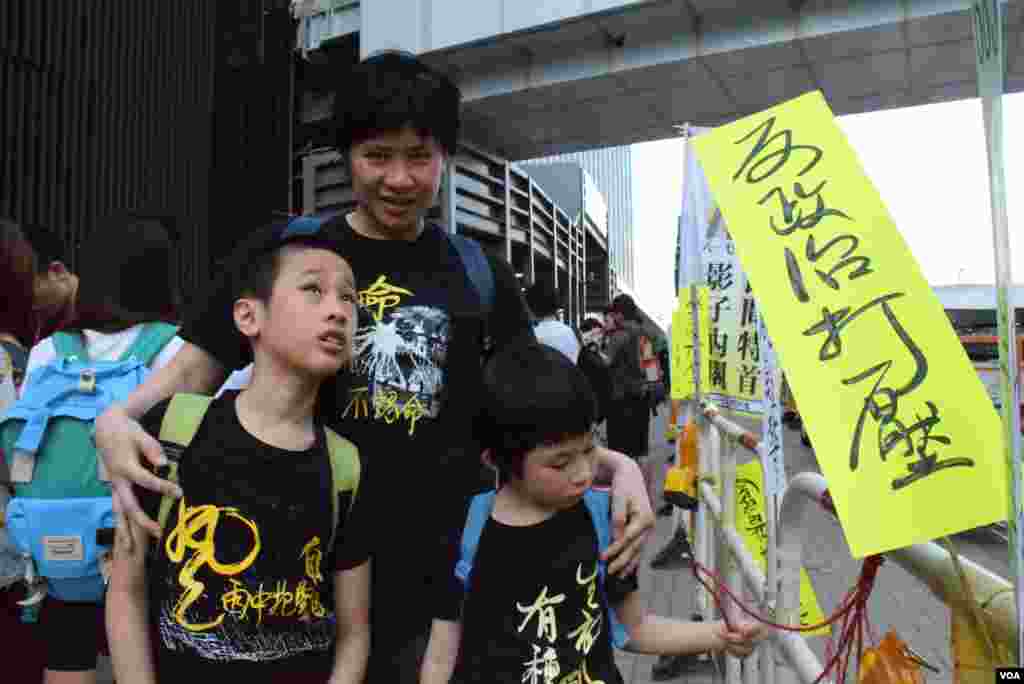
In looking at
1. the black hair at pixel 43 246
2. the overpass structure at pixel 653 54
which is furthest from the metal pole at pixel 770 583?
the overpass structure at pixel 653 54

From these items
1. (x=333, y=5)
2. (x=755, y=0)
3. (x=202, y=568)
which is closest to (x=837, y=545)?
(x=202, y=568)

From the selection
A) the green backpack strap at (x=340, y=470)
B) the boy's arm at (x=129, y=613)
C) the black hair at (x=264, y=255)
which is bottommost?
the boy's arm at (x=129, y=613)

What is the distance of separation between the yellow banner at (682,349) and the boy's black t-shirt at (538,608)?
288 centimetres

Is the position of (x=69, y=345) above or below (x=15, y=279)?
below

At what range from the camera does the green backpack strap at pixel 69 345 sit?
2055 mm

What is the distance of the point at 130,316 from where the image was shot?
2.15m

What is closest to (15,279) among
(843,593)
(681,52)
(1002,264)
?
(1002,264)

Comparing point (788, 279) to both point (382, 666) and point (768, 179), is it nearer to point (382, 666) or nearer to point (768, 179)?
point (768, 179)

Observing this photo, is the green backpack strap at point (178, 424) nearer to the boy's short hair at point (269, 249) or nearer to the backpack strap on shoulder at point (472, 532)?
the boy's short hair at point (269, 249)

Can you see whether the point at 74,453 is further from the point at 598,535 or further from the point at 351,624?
the point at 598,535

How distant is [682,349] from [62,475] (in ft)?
11.8

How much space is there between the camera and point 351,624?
134 centimetres

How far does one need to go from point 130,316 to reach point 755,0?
8868mm

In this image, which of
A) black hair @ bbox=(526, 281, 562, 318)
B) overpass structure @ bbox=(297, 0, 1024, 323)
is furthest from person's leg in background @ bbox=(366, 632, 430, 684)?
overpass structure @ bbox=(297, 0, 1024, 323)
